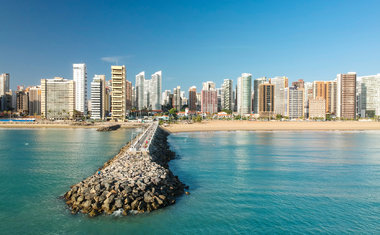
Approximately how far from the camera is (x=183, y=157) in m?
37.3

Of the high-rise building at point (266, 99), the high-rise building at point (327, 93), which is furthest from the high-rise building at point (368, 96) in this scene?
the high-rise building at point (266, 99)

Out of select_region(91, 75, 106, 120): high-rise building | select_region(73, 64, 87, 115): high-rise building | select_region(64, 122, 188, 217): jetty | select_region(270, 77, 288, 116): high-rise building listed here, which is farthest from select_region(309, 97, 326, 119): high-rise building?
select_region(64, 122, 188, 217): jetty

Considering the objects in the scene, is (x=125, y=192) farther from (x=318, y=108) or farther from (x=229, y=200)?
(x=318, y=108)

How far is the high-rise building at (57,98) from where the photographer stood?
512ft

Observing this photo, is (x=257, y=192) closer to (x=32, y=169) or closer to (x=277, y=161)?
(x=277, y=161)

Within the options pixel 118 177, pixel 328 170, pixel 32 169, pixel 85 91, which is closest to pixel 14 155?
pixel 32 169

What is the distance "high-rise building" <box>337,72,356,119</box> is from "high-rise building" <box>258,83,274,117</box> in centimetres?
3937

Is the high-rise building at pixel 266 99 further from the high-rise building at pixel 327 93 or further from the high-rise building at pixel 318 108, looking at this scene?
the high-rise building at pixel 327 93

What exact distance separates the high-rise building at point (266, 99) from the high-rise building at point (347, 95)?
39.4m

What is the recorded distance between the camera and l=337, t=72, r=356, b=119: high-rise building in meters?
161

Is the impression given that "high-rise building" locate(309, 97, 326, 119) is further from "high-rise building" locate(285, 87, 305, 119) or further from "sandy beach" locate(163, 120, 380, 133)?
"sandy beach" locate(163, 120, 380, 133)

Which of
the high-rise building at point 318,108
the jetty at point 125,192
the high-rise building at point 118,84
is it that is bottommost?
the jetty at point 125,192

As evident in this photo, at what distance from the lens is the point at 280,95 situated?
18625 cm

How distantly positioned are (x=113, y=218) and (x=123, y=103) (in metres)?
111
